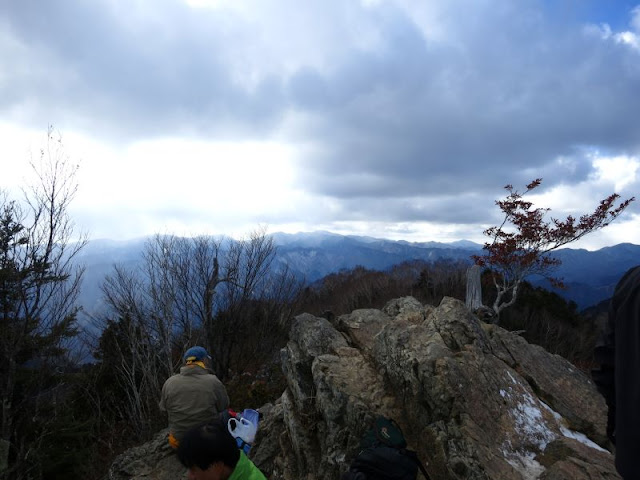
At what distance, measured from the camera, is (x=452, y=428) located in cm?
448

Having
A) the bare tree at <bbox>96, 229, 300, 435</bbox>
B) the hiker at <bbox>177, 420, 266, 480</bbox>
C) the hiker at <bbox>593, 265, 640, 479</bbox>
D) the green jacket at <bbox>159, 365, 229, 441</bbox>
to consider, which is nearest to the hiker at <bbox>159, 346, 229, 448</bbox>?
the green jacket at <bbox>159, 365, 229, 441</bbox>

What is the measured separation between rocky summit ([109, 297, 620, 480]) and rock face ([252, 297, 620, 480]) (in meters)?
0.02

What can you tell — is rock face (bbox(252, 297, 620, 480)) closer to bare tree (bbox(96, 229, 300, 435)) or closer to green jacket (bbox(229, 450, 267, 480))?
green jacket (bbox(229, 450, 267, 480))

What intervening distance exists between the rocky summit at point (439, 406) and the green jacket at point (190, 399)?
1.62 metres

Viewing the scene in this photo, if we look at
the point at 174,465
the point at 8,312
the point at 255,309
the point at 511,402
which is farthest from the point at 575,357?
the point at 8,312

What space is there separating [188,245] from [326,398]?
41.5ft

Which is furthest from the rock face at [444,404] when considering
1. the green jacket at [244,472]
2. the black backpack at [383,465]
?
the green jacket at [244,472]

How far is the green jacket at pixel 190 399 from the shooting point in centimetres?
579

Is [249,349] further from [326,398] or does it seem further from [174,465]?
[326,398]

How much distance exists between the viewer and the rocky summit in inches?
171

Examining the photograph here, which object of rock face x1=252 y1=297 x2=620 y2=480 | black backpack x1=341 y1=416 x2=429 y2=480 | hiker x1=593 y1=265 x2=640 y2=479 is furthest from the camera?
rock face x1=252 y1=297 x2=620 y2=480

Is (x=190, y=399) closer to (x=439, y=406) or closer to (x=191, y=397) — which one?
(x=191, y=397)

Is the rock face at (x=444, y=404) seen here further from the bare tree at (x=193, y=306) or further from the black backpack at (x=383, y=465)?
the bare tree at (x=193, y=306)

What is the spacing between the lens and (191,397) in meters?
5.79
